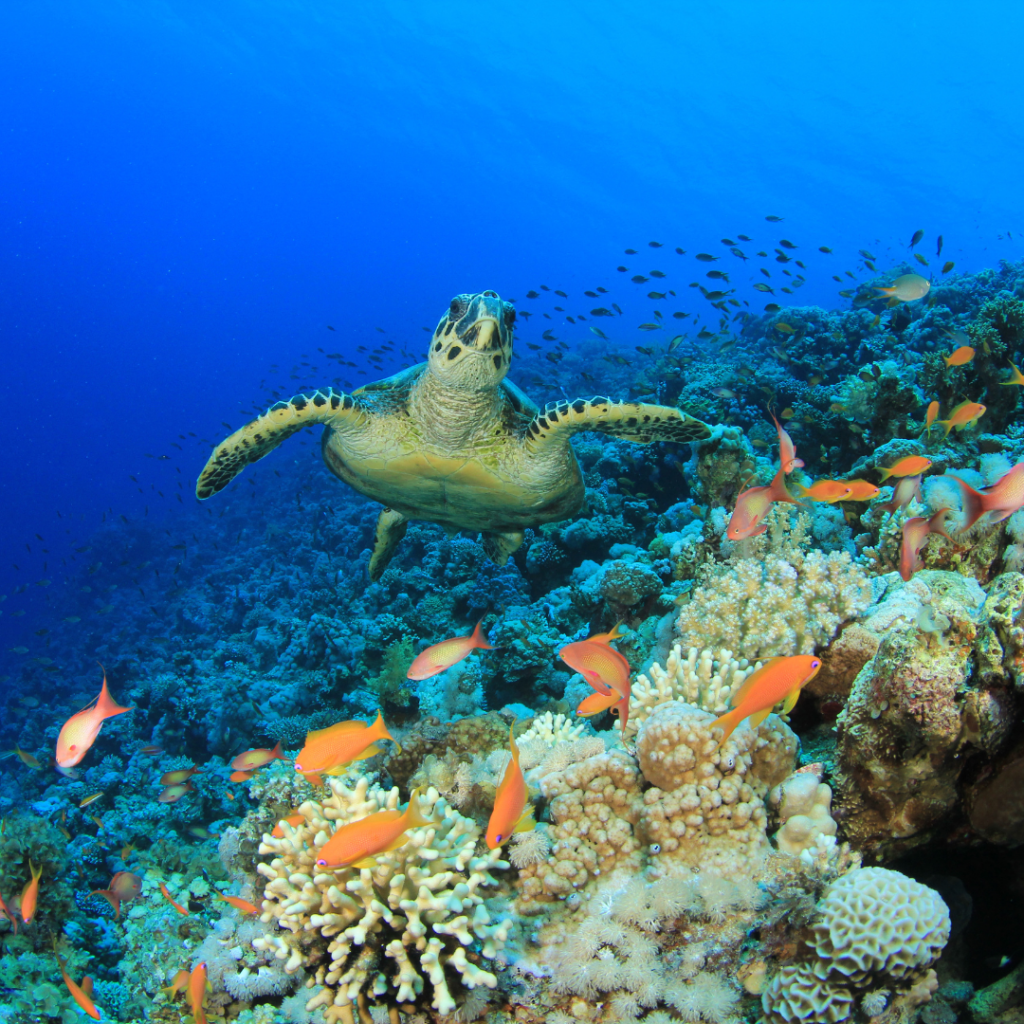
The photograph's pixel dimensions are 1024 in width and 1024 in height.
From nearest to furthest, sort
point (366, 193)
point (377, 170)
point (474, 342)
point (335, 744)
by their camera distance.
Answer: point (335, 744)
point (474, 342)
point (377, 170)
point (366, 193)

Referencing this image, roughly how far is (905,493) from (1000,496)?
4.44 feet

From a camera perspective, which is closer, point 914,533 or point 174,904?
point 914,533

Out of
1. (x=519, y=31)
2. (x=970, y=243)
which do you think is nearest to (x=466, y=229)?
(x=519, y=31)

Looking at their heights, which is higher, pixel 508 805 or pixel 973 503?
pixel 973 503

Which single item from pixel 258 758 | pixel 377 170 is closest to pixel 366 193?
pixel 377 170

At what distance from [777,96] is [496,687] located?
287ft

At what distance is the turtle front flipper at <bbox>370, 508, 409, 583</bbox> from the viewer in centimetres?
671

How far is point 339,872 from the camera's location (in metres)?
2.04

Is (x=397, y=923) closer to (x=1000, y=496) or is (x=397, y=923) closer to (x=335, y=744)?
(x=335, y=744)

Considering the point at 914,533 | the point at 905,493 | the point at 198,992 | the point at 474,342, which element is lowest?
the point at 198,992

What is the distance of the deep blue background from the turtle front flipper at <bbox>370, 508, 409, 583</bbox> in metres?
34.6

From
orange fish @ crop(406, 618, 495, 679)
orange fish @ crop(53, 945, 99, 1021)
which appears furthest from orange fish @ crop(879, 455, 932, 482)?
orange fish @ crop(53, 945, 99, 1021)

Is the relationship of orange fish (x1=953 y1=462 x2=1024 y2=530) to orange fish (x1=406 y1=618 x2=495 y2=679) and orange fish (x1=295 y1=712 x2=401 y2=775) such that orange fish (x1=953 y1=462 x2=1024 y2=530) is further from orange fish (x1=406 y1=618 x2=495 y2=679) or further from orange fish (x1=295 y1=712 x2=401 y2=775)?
orange fish (x1=295 y1=712 x2=401 y2=775)

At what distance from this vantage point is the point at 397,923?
1.89 m
